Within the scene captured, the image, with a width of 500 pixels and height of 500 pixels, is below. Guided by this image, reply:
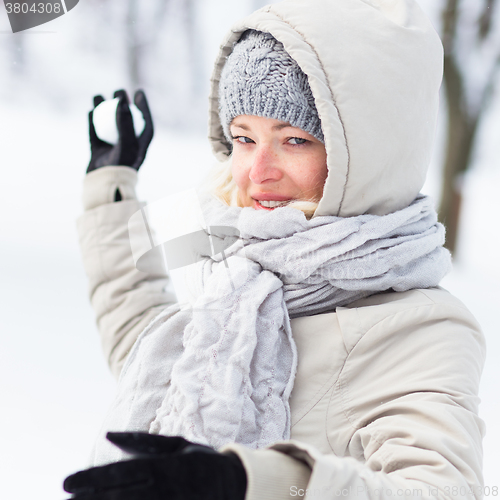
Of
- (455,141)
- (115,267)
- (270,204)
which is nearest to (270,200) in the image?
(270,204)

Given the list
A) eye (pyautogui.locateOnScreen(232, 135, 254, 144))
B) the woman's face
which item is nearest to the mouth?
the woman's face

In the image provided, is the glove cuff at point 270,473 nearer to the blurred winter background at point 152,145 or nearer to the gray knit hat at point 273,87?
the gray knit hat at point 273,87

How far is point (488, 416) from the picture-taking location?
5.33 feet

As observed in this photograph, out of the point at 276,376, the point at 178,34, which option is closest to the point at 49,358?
the point at 276,376

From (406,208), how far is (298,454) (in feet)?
1.58

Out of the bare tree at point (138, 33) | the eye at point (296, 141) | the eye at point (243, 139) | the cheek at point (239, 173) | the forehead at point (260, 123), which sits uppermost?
the bare tree at point (138, 33)

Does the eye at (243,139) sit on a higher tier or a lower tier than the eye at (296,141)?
higher

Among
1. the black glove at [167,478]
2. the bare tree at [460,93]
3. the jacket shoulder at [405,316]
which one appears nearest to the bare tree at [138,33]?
the bare tree at [460,93]

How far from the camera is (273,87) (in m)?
0.78

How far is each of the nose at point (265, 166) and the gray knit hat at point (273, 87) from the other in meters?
0.06

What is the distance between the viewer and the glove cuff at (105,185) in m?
1.02

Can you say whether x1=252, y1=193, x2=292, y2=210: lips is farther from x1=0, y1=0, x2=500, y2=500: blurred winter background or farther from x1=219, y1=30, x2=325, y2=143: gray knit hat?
x1=0, y1=0, x2=500, y2=500: blurred winter background

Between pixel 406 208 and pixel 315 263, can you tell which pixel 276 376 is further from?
pixel 406 208

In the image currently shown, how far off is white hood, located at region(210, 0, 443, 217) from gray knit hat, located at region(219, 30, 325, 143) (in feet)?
0.11
